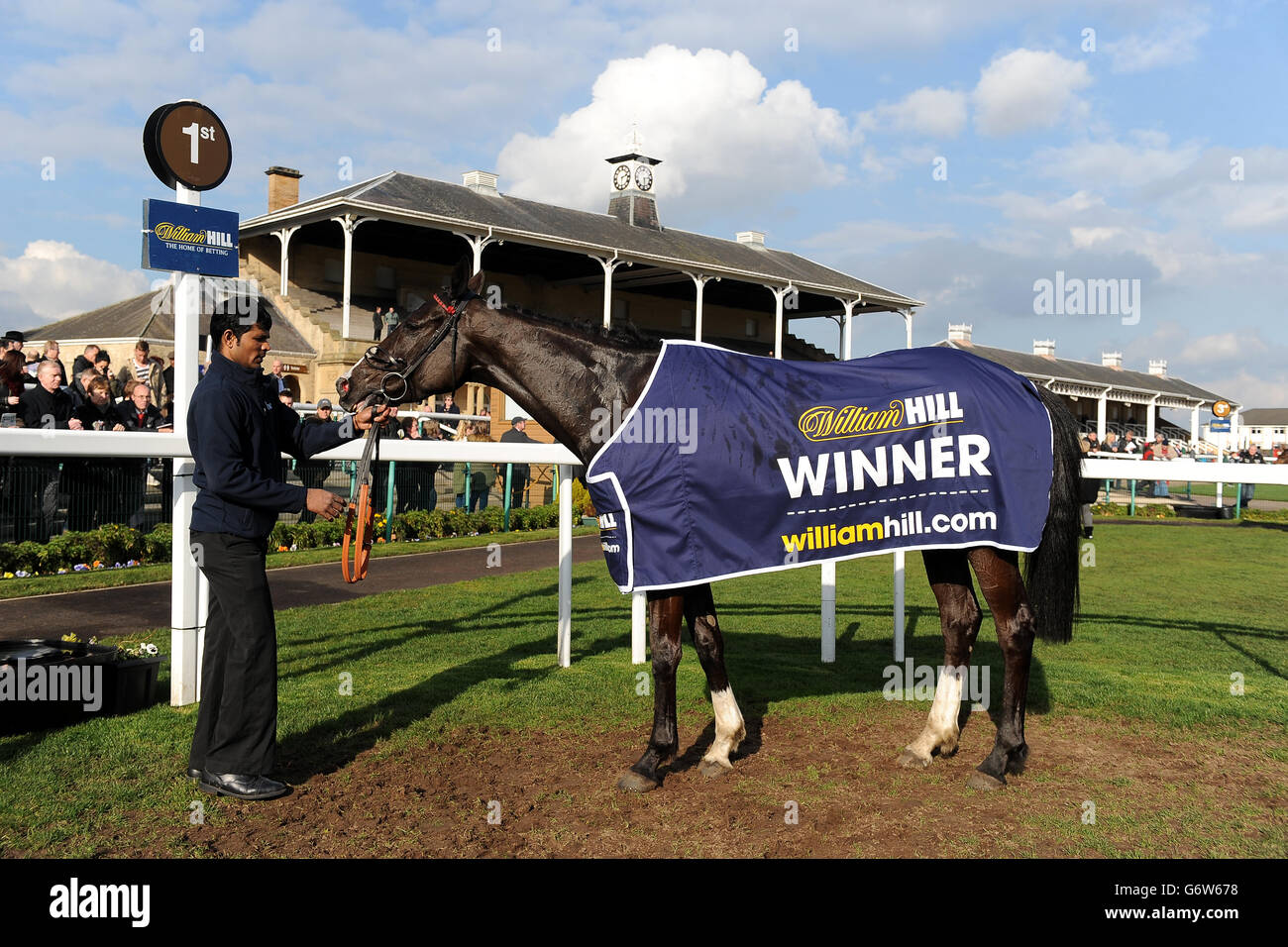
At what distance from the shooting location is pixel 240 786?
13.0 ft

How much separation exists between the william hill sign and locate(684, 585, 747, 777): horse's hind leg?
10.4 ft

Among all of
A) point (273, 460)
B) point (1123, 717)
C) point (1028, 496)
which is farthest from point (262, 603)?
point (1123, 717)

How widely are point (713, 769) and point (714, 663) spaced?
0.49m

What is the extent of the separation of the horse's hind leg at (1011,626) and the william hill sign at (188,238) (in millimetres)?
4258

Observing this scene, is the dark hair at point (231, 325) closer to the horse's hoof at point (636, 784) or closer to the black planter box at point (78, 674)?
the black planter box at point (78, 674)

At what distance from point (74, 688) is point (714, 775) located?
3.13 meters

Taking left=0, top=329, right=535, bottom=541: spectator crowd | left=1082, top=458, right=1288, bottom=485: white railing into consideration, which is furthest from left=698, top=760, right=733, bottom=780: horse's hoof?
left=0, top=329, right=535, bottom=541: spectator crowd

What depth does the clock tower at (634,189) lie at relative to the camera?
35094mm

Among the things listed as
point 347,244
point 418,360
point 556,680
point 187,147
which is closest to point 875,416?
point 418,360

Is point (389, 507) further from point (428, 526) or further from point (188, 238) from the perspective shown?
point (188, 238)

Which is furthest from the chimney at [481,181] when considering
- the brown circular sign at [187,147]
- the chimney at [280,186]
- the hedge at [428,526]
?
the brown circular sign at [187,147]

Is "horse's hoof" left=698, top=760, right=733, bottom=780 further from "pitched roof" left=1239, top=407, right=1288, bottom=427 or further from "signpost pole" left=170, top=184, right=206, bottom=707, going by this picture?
"pitched roof" left=1239, top=407, right=1288, bottom=427

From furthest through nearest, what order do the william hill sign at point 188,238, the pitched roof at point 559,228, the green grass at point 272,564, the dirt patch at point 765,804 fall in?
the pitched roof at point 559,228 → the green grass at point 272,564 → the william hill sign at point 188,238 → the dirt patch at point 765,804

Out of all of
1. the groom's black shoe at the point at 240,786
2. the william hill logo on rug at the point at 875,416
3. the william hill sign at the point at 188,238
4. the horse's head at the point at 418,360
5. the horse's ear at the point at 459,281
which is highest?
the william hill sign at the point at 188,238
